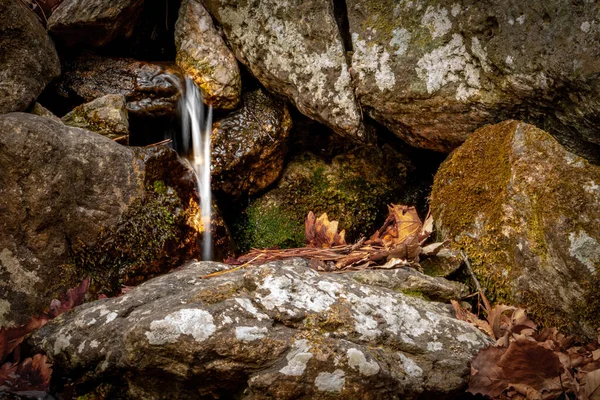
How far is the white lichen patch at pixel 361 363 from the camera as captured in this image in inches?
75.0

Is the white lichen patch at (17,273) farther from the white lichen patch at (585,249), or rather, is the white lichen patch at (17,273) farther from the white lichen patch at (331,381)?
the white lichen patch at (585,249)

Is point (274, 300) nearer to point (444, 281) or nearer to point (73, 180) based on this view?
point (444, 281)

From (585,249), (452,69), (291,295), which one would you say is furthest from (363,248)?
(452,69)

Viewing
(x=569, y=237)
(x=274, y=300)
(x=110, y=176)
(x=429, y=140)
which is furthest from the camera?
(x=429, y=140)

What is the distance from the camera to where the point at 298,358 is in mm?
1900

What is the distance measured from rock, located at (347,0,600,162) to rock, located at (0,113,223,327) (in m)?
2.21

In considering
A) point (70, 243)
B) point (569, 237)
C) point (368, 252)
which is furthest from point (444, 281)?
point (70, 243)

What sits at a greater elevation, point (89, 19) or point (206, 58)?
point (89, 19)

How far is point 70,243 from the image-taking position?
3340mm

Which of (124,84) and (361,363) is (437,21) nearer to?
(361,363)

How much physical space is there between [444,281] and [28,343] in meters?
2.45

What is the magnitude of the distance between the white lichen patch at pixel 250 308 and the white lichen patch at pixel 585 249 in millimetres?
1807

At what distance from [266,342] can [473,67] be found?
284cm

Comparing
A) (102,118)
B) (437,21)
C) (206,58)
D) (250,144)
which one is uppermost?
(206,58)
